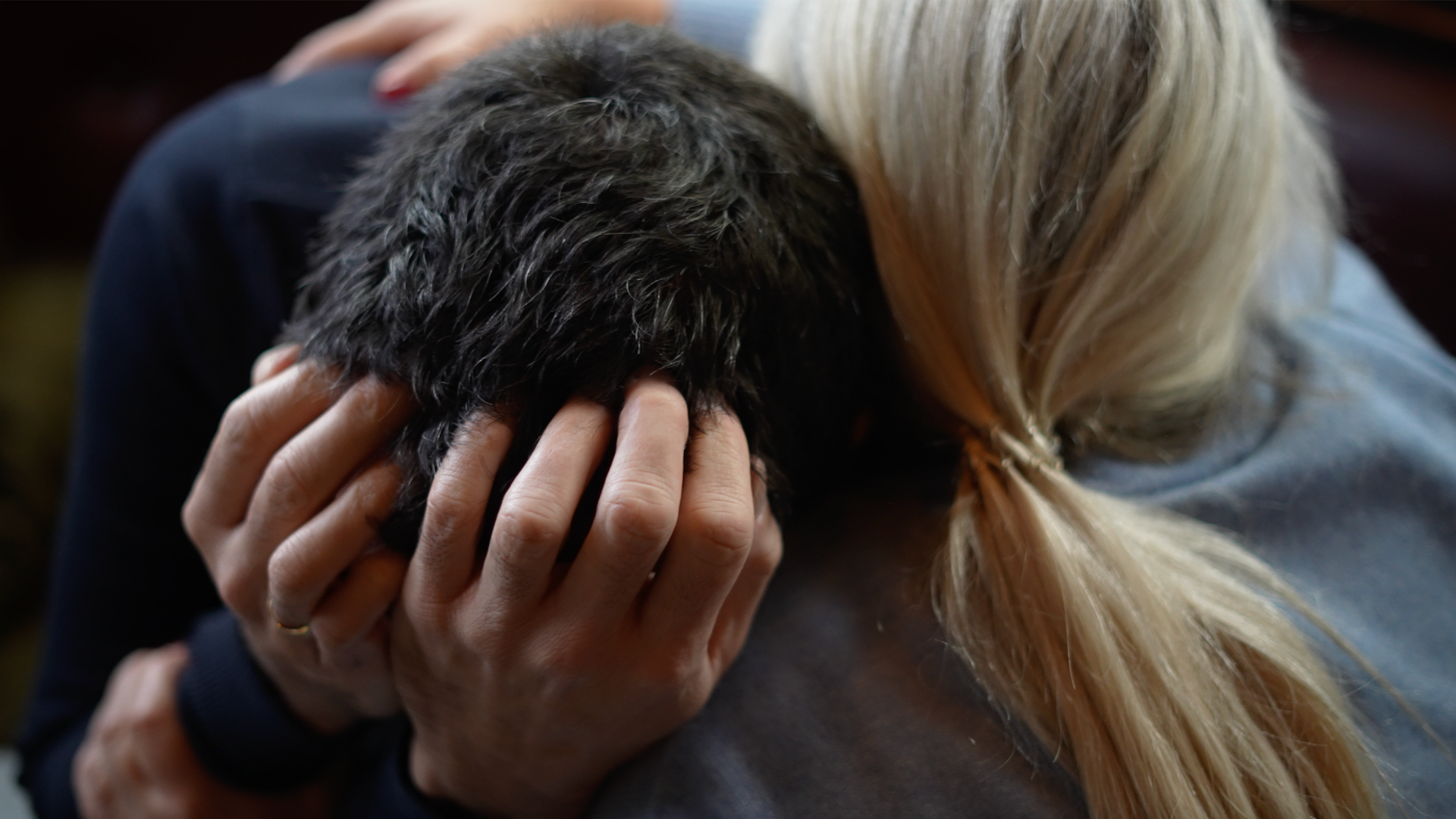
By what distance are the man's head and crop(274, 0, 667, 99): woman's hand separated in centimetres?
26

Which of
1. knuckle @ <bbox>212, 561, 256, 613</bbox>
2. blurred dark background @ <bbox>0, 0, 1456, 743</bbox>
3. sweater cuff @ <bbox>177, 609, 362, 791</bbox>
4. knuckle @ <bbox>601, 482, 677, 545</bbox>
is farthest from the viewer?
blurred dark background @ <bbox>0, 0, 1456, 743</bbox>

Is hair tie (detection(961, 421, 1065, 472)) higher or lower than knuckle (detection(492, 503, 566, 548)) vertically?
lower

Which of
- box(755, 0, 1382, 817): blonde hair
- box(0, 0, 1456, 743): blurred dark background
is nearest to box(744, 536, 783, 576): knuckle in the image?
box(755, 0, 1382, 817): blonde hair

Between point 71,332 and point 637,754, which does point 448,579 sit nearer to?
point 637,754

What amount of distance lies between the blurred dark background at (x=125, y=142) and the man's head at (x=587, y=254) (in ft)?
2.56

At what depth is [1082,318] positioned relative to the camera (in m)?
0.50

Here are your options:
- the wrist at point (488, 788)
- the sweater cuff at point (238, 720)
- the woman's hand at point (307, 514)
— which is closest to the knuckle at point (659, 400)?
the woman's hand at point (307, 514)

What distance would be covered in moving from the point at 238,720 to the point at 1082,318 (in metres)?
0.64

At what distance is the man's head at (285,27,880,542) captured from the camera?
0.39m

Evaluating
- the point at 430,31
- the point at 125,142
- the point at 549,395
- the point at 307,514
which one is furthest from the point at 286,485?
the point at 125,142

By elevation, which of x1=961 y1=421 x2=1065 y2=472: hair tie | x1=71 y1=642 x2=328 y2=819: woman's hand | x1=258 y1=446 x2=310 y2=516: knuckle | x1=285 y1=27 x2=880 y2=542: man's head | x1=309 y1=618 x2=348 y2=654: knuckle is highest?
x1=285 y1=27 x2=880 y2=542: man's head

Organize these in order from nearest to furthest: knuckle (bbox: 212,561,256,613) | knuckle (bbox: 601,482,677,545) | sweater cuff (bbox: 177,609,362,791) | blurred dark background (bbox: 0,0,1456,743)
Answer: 1. knuckle (bbox: 601,482,677,545)
2. knuckle (bbox: 212,561,256,613)
3. sweater cuff (bbox: 177,609,362,791)
4. blurred dark background (bbox: 0,0,1456,743)

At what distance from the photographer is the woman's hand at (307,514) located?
1.42ft

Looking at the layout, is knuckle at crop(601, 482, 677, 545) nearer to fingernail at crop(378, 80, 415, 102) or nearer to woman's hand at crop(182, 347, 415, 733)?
woman's hand at crop(182, 347, 415, 733)
